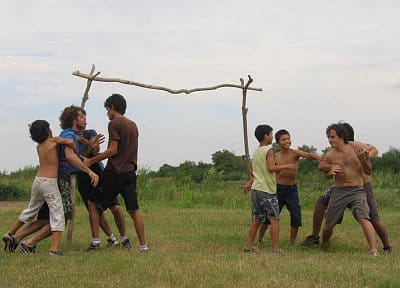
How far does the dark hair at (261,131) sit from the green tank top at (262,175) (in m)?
0.14

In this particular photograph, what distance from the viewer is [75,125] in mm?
7695

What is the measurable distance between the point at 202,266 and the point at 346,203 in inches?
86.8

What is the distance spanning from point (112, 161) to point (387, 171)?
14.3 meters

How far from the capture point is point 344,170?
7.71m

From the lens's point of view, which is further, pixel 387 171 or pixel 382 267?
pixel 387 171

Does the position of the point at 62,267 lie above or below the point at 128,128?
below

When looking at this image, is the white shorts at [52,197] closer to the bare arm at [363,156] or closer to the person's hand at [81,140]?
the person's hand at [81,140]

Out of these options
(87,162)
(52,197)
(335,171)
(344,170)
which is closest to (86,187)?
(87,162)

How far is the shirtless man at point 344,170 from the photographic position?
768 centimetres

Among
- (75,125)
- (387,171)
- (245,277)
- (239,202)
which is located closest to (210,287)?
(245,277)

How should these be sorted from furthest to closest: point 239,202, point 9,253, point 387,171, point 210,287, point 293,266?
point 387,171 → point 239,202 → point 9,253 → point 293,266 → point 210,287

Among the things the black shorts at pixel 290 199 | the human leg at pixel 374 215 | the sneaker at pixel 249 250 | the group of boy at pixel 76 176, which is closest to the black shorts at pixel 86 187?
the group of boy at pixel 76 176

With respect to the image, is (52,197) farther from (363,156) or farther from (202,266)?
(363,156)

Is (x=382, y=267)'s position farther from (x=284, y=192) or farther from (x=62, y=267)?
(x=62, y=267)
